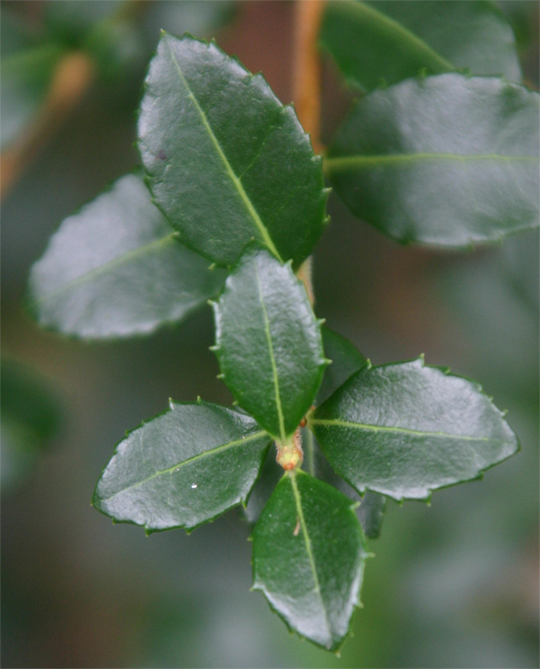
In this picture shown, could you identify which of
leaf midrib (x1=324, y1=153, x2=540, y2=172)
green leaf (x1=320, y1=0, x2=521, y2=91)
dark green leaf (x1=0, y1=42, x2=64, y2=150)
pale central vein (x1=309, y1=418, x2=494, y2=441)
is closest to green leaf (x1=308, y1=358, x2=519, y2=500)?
pale central vein (x1=309, y1=418, x2=494, y2=441)

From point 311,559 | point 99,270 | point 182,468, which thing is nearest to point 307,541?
point 311,559

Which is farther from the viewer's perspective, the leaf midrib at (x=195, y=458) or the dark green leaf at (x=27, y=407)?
the dark green leaf at (x=27, y=407)

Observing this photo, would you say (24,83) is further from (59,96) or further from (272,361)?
(272,361)

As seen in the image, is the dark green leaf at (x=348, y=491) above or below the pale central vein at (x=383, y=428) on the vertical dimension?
below

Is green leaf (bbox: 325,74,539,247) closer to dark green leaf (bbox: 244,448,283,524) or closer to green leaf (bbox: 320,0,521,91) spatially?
green leaf (bbox: 320,0,521,91)

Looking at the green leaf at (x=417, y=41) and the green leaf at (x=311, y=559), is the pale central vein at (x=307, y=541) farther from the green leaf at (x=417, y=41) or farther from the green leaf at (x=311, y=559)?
the green leaf at (x=417, y=41)

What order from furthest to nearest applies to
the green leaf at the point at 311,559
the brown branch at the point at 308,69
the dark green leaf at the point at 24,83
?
1. the dark green leaf at the point at 24,83
2. the brown branch at the point at 308,69
3. the green leaf at the point at 311,559

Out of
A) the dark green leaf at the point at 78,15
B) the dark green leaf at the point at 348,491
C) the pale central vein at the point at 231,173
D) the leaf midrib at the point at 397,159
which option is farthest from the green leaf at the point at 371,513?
the dark green leaf at the point at 78,15

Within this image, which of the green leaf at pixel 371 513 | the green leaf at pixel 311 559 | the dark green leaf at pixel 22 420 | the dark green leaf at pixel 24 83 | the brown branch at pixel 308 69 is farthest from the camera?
the dark green leaf at pixel 22 420
